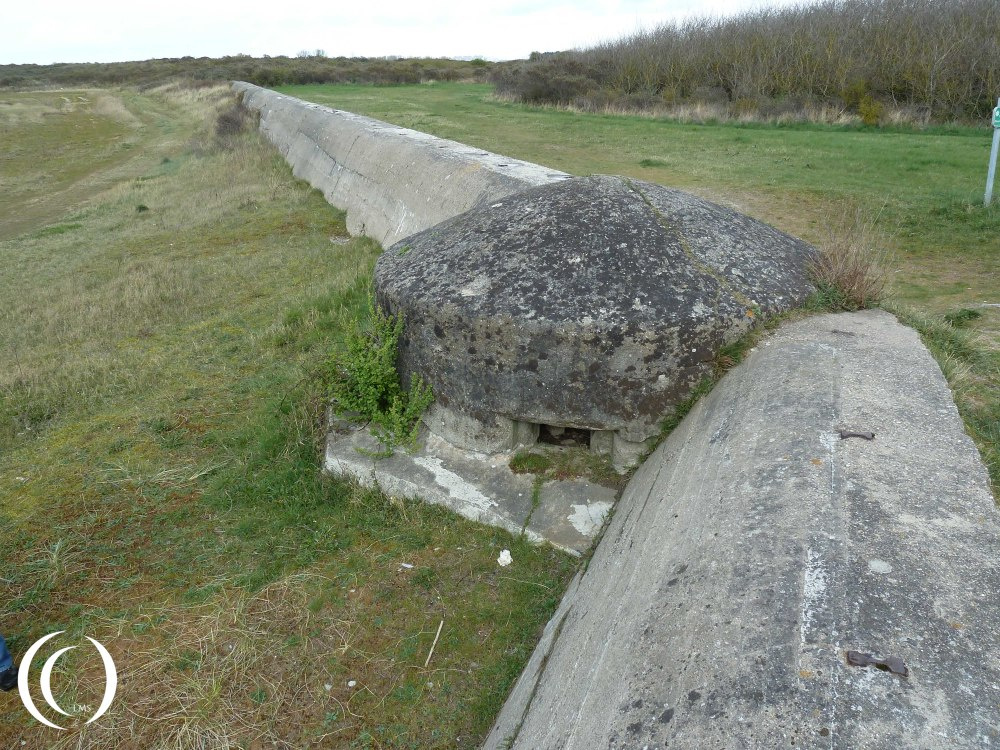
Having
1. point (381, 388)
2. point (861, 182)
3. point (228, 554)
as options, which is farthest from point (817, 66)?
point (228, 554)

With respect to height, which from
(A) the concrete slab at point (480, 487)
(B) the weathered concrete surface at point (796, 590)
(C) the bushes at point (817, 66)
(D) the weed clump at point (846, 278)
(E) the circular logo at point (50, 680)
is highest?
(C) the bushes at point (817, 66)

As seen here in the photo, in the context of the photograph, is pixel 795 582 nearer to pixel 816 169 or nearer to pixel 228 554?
pixel 228 554

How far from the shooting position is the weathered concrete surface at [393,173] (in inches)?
291

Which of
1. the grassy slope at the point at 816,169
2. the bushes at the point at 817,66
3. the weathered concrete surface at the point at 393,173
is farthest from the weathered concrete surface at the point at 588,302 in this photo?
the bushes at the point at 817,66

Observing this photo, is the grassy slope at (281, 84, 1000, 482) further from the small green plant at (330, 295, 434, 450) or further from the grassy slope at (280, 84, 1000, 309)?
the small green plant at (330, 295, 434, 450)

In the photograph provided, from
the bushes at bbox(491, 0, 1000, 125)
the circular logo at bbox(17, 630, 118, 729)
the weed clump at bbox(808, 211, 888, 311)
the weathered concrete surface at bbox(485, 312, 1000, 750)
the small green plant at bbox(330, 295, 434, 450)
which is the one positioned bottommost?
the circular logo at bbox(17, 630, 118, 729)

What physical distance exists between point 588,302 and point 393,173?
6960 millimetres

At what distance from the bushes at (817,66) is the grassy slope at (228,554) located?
16123 mm

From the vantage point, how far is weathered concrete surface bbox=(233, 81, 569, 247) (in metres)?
7.39

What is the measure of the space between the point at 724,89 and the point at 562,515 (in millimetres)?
22641

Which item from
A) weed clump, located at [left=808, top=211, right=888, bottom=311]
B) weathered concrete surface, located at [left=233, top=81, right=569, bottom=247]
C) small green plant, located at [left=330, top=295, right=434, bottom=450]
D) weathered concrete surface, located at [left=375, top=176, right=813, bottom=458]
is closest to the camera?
weathered concrete surface, located at [left=375, top=176, right=813, bottom=458]

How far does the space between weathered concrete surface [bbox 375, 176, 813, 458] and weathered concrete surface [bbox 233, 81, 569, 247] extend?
240cm

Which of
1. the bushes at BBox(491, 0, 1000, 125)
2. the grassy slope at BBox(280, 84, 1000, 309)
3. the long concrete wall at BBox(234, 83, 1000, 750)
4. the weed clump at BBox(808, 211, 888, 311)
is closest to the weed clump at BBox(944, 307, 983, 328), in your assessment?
the grassy slope at BBox(280, 84, 1000, 309)

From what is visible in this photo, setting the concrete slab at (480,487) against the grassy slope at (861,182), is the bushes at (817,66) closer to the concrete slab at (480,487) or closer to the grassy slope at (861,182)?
the grassy slope at (861,182)
